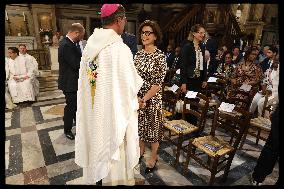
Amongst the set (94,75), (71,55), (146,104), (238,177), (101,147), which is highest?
(71,55)

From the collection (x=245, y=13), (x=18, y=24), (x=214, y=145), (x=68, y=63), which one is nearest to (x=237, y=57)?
(x=214, y=145)

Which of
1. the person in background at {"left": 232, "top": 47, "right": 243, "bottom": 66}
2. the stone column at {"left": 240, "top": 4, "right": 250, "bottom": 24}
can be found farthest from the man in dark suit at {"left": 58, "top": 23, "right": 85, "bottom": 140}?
the stone column at {"left": 240, "top": 4, "right": 250, "bottom": 24}

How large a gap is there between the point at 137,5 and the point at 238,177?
37.9 feet

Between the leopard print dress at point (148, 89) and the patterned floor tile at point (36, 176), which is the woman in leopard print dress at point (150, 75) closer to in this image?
the leopard print dress at point (148, 89)

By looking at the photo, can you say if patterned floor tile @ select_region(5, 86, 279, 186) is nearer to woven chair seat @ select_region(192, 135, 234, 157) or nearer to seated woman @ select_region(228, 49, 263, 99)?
woven chair seat @ select_region(192, 135, 234, 157)

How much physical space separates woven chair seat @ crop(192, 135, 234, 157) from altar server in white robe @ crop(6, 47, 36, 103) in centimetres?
465

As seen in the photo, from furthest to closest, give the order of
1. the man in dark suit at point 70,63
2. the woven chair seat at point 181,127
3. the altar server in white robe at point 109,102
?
the man in dark suit at point 70,63, the woven chair seat at point 181,127, the altar server in white robe at point 109,102

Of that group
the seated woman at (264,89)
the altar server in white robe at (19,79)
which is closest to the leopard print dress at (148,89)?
the seated woman at (264,89)

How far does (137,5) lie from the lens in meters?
12.5

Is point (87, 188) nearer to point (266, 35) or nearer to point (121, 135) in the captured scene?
point (121, 135)

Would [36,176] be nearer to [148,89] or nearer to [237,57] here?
[148,89]

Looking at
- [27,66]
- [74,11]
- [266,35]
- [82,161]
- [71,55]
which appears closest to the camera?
[82,161]

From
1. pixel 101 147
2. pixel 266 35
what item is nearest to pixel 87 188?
pixel 101 147

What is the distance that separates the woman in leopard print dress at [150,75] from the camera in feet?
8.09
